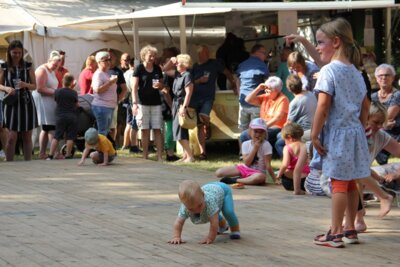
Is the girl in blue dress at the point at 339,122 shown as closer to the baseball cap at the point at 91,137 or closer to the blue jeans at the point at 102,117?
the baseball cap at the point at 91,137

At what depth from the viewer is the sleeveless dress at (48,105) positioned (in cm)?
1582

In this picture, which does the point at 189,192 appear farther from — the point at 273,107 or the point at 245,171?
the point at 273,107

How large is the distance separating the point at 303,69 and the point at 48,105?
510 cm

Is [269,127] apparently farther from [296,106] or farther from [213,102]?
[213,102]

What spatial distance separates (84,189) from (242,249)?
4.39 metres

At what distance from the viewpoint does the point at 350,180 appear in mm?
7352

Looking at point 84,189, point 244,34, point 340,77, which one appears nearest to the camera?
point 340,77

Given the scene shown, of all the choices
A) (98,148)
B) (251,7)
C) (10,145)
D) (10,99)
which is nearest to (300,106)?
(251,7)

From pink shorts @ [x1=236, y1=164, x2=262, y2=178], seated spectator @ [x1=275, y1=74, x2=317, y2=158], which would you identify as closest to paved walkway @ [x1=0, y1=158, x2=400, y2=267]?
pink shorts @ [x1=236, y1=164, x2=262, y2=178]

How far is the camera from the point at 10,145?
1490cm

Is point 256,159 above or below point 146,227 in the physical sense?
above

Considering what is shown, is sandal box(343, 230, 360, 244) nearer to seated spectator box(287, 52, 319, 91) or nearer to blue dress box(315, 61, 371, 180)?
blue dress box(315, 61, 371, 180)

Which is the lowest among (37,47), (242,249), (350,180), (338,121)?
(242,249)

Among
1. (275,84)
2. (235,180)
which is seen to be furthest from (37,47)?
(235,180)
